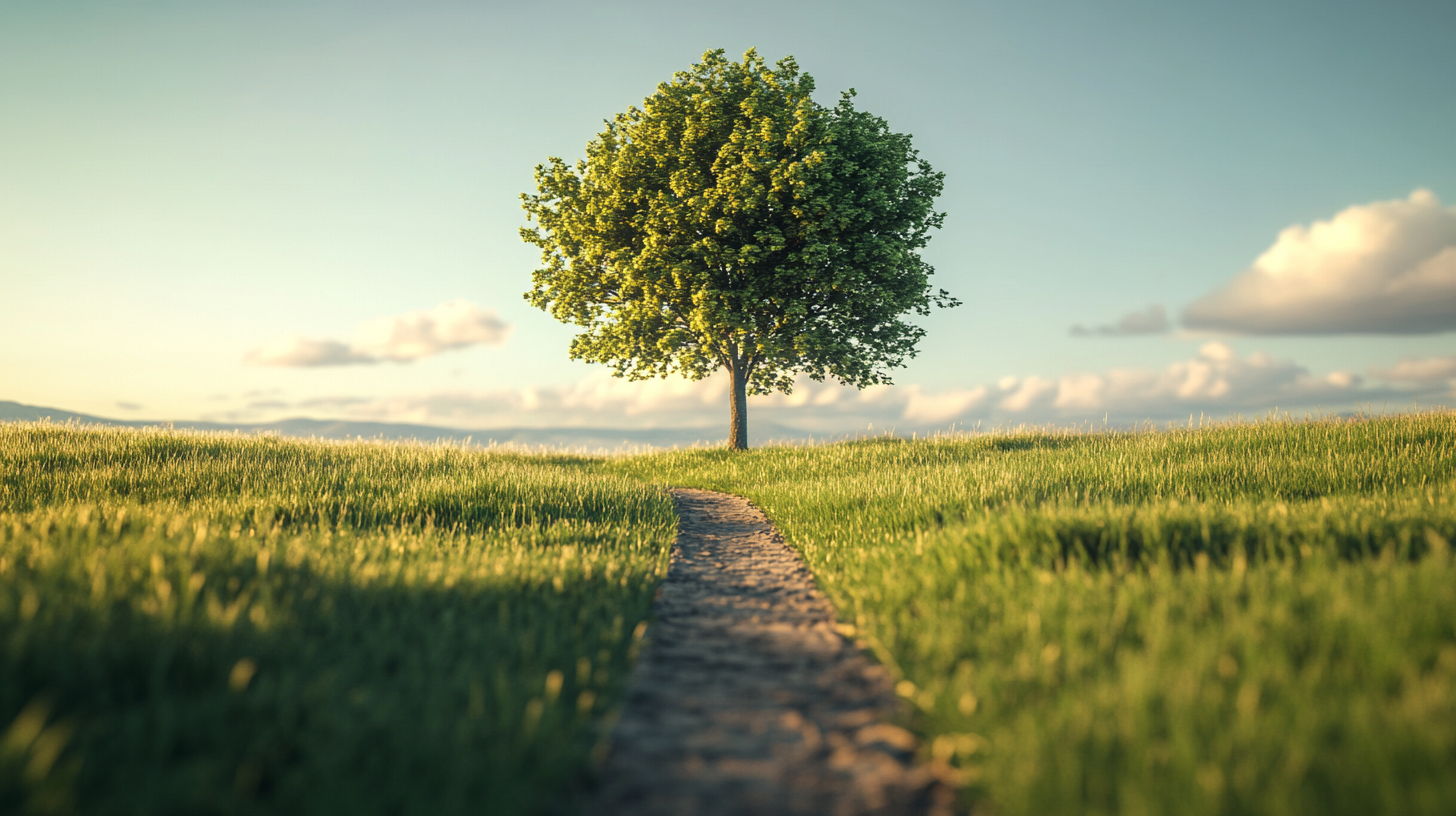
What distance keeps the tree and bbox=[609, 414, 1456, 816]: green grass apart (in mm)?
14379

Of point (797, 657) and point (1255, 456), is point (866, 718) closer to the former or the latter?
point (797, 657)

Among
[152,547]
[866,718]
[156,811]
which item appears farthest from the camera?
[152,547]

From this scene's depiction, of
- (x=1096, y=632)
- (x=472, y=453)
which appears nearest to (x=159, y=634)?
(x=1096, y=632)

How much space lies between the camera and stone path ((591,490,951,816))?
3.35 m

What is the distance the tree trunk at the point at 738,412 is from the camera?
25281 mm

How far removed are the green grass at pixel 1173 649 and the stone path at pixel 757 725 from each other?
0.31m

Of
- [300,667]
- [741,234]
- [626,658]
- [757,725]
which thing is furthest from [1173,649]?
[741,234]

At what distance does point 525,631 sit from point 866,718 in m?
2.47

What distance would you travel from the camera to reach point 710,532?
459 inches

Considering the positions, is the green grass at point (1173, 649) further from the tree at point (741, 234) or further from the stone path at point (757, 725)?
the tree at point (741, 234)

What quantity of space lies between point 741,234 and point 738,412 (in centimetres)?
662

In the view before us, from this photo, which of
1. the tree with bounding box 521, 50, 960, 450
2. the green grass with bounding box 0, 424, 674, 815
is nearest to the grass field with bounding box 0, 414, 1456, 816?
the green grass with bounding box 0, 424, 674, 815

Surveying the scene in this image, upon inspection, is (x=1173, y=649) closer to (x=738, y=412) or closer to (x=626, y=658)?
(x=626, y=658)

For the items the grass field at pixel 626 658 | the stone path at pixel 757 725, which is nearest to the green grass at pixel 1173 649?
the grass field at pixel 626 658
